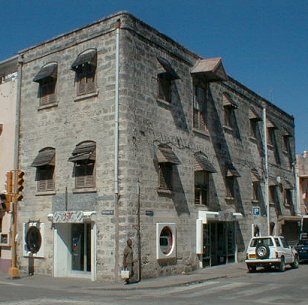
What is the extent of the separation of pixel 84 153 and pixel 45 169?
2799 millimetres

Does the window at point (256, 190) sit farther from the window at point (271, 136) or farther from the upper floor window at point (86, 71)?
the upper floor window at point (86, 71)

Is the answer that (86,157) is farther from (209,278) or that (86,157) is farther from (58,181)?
(209,278)

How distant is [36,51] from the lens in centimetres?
2405

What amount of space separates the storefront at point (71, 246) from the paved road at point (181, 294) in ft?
7.97

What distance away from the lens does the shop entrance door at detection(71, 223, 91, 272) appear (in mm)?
21391

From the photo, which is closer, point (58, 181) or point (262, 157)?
point (58, 181)

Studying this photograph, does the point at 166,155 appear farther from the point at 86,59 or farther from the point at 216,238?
the point at 216,238

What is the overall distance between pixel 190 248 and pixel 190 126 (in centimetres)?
564

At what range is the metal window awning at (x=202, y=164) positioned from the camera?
24469 millimetres

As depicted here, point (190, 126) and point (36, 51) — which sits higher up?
point (36, 51)

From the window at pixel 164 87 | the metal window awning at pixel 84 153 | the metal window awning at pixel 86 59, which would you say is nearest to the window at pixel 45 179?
the metal window awning at pixel 84 153

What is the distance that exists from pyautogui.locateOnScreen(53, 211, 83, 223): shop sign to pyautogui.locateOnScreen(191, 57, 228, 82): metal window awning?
30.0 ft

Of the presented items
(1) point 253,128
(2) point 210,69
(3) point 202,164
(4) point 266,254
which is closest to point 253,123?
(1) point 253,128

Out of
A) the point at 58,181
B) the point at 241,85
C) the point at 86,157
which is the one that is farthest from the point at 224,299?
the point at 241,85
